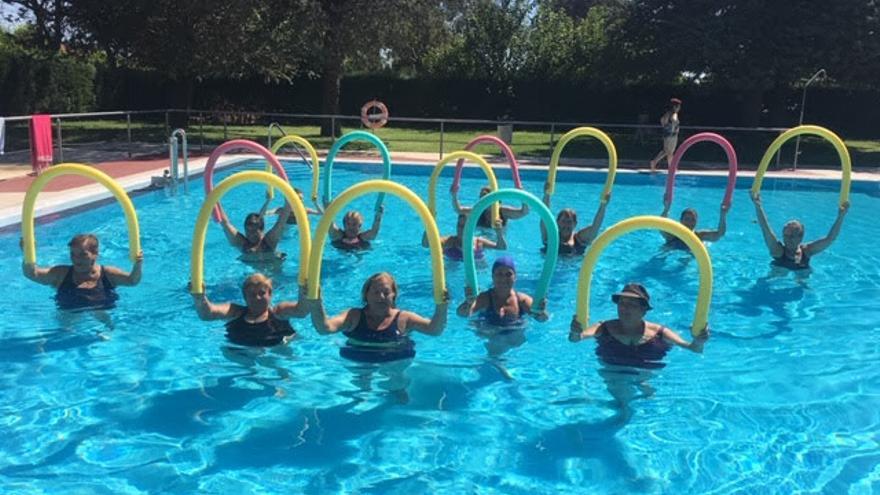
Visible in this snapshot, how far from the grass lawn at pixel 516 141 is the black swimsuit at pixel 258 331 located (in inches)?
684

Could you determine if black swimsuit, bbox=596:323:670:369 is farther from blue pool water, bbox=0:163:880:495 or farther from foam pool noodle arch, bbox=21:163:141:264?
foam pool noodle arch, bbox=21:163:141:264

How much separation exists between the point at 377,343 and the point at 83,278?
11.0ft

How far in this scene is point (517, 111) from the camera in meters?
38.2

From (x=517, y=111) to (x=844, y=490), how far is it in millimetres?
33817

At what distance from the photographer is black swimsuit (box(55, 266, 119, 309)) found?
7910mm

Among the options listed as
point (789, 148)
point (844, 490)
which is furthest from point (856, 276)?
point (789, 148)

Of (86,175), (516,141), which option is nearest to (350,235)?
(86,175)

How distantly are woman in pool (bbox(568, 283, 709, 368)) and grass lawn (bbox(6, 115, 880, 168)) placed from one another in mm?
17082

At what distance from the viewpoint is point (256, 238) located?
10406mm

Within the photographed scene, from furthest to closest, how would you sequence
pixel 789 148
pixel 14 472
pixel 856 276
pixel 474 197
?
1. pixel 789 148
2. pixel 474 197
3. pixel 856 276
4. pixel 14 472

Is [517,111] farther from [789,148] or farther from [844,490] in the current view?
[844,490]

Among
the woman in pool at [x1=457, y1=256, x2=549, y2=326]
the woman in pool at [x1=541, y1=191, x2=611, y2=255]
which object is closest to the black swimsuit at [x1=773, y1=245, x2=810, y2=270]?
the woman in pool at [x1=541, y1=191, x2=611, y2=255]

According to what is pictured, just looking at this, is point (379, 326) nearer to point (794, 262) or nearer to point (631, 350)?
point (631, 350)

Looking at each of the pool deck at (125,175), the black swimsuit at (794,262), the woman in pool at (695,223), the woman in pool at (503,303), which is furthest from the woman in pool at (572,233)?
the pool deck at (125,175)
